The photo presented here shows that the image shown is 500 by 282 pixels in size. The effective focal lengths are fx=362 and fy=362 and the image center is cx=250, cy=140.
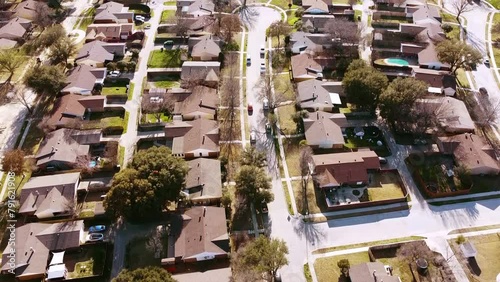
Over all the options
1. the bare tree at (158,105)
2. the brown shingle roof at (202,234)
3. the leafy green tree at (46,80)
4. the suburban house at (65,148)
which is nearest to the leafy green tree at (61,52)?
the leafy green tree at (46,80)

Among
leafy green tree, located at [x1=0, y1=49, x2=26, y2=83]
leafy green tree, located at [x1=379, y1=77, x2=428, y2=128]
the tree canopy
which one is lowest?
the tree canopy

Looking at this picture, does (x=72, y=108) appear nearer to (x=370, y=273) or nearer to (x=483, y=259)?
(x=370, y=273)

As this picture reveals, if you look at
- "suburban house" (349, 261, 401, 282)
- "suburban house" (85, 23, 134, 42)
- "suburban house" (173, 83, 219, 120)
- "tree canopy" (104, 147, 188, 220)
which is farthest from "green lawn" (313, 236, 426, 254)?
"suburban house" (85, 23, 134, 42)

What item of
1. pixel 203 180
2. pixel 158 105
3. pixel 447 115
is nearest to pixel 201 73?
pixel 158 105

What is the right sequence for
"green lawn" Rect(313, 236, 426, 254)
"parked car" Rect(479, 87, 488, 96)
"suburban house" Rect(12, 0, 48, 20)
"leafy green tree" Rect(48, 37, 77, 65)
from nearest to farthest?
"green lawn" Rect(313, 236, 426, 254), "parked car" Rect(479, 87, 488, 96), "leafy green tree" Rect(48, 37, 77, 65), "suburban house" Rect(12, 0, 48, 20)

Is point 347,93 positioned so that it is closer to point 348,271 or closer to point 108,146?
point 348,271

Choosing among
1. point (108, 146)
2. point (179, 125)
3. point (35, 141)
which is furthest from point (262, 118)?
point (35, 141)

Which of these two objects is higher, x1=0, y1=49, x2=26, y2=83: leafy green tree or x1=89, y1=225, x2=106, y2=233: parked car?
x1=0, y1=49, x2=26, y2=83: leafy green tree

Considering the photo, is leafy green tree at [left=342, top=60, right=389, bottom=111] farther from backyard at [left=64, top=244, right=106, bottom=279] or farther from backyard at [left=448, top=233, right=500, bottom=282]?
backyard at [left=64, top=244, right=106, bottom=279]
